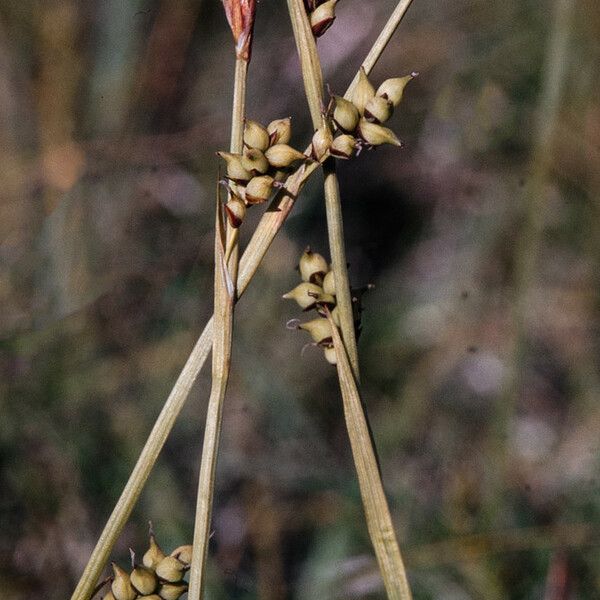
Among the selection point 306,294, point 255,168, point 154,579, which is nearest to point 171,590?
point 154,579

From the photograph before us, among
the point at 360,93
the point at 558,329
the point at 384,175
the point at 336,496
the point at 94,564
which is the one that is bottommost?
the point at 94,564

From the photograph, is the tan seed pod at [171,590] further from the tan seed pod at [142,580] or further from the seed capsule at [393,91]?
the seed capsule at [393,91]

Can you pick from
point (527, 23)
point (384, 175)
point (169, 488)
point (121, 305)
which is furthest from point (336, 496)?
point (527, 23)

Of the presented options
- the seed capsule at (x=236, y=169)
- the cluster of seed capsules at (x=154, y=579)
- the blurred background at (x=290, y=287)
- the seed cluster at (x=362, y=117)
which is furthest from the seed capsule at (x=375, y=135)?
the blurred background at (x=290, y=287)

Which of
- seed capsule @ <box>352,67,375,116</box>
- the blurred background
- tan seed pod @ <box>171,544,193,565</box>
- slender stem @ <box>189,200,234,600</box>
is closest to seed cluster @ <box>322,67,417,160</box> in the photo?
seed capsule @ <box>352,67,375,116</box>

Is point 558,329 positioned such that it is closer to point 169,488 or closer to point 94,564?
point 169,488

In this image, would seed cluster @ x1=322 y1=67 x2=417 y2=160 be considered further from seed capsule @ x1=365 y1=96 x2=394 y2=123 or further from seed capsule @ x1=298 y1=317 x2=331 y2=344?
seed capsule @ x1=298 y1=317 x2=331 y2=344
